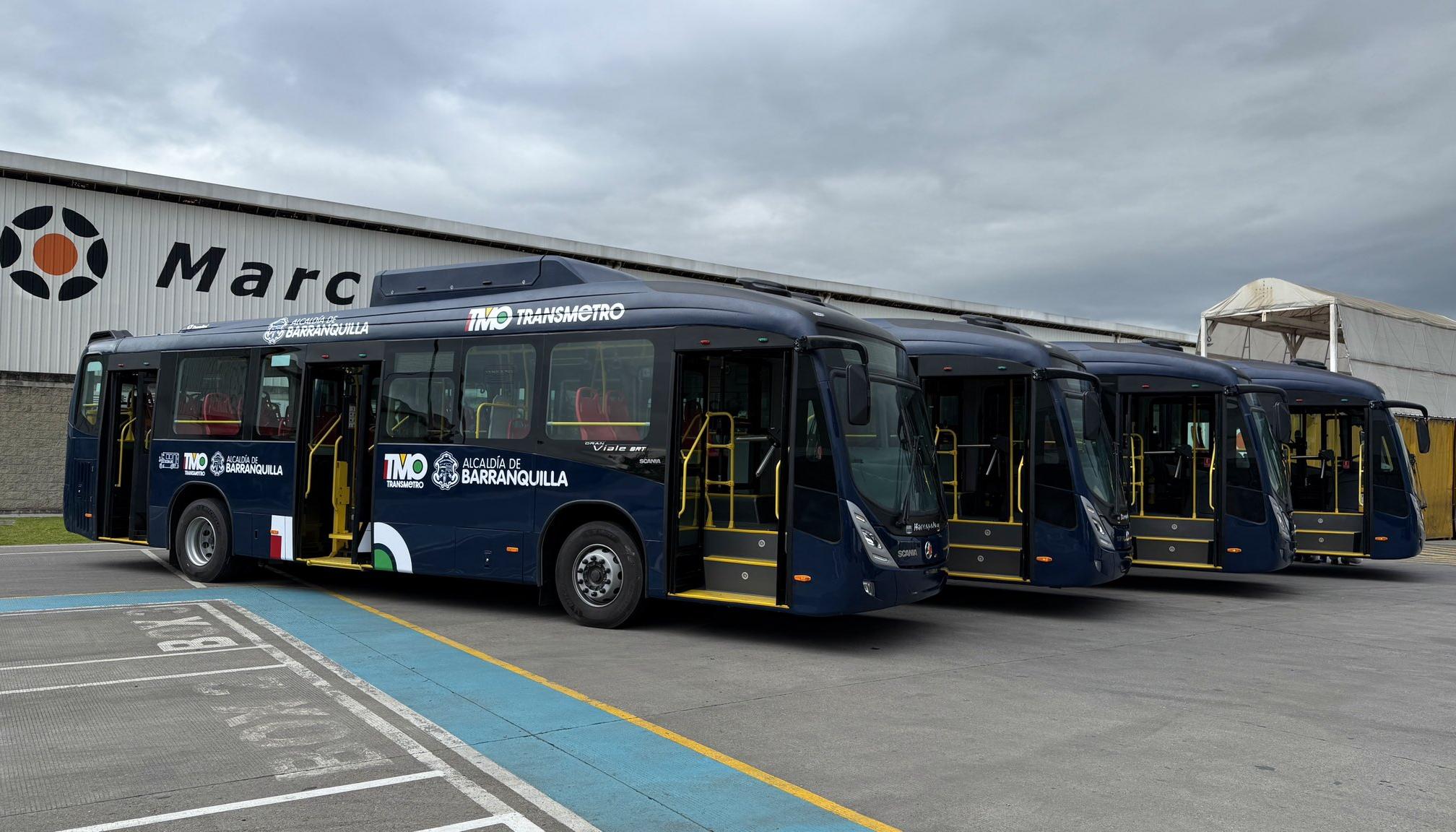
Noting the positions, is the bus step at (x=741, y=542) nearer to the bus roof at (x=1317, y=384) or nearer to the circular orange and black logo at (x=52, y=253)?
the bus roof at (x=1317, y=384)

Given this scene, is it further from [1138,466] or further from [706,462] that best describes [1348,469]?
[706,462]

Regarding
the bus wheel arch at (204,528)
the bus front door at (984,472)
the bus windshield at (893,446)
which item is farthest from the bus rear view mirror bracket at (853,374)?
the bus wheel arch at (204,528)

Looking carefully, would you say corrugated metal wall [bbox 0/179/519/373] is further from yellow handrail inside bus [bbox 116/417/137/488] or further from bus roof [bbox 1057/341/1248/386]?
bus roof [bbox 1057/341/1248/386]

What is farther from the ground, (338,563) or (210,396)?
(210,396)

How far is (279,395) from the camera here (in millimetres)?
12320

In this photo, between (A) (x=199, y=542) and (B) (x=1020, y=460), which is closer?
(B) (x=1020, y=460)

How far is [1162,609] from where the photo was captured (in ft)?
40.7

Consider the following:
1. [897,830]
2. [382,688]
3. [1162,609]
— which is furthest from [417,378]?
[1162,609]

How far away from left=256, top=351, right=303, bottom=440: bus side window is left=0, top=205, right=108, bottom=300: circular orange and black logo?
12.6 metres

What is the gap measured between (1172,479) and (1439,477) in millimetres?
14103

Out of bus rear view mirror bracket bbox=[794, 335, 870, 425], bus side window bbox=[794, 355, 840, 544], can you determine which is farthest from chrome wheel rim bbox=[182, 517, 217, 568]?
bus rear view mirror bracket bbox=[794, 335, 870, 425]

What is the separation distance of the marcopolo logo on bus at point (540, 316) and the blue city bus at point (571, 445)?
0.07 ft

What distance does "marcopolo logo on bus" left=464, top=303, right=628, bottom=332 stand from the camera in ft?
32.8

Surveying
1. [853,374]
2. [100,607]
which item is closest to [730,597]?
[853,374]
